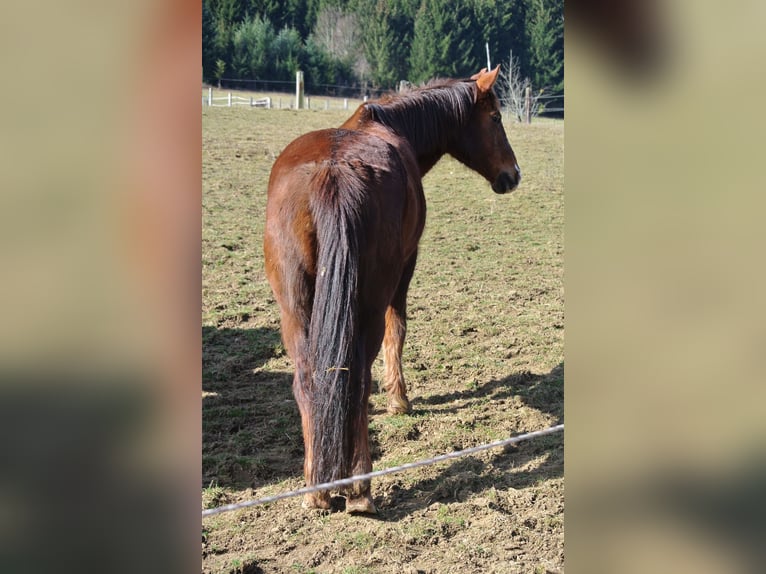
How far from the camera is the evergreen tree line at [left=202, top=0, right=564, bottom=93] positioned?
41312mm

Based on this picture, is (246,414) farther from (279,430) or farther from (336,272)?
(336,272)

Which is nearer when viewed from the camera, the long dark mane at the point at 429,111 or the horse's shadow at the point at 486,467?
the horse's shadow at the point at 486,467

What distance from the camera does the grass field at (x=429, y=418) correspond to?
3.10m

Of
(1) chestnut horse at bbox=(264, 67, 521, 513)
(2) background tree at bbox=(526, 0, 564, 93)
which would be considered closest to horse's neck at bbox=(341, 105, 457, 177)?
(1) chestnut horse at bbox=(264, 67, 521, 513)

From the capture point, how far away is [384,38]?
1911 inches

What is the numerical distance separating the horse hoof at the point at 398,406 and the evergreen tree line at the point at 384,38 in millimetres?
37657
